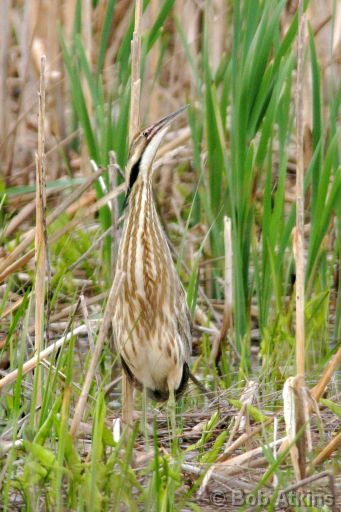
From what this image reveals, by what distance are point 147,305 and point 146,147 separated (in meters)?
0.50

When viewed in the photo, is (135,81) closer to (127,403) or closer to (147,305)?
(147,305)

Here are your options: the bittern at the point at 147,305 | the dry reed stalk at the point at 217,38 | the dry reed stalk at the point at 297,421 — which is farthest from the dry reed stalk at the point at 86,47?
the dry reed stalk at the point at 297,421

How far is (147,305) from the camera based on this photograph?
3.15m

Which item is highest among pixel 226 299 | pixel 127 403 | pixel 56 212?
pixel 56 212

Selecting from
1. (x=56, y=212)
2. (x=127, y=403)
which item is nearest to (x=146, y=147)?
(x=56, y=212)

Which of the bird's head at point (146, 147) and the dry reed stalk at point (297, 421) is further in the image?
the bird's head at point (146, 147)

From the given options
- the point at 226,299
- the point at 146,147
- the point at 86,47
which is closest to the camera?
the point at 146,147

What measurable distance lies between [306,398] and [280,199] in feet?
3.88

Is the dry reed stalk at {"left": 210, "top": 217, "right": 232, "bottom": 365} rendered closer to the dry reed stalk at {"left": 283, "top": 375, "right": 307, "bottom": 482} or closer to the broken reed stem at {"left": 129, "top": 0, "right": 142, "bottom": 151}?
the broken reed stem at {"left": 129, "top": 0, "right": 142, "bottom": 151}

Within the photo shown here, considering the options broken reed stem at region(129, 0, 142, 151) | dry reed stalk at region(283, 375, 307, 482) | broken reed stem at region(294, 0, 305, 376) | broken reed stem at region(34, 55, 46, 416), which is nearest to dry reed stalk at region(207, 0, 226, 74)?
broken reed stem at region(129, 0, 142, 151)

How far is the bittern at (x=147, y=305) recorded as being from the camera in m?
3.04

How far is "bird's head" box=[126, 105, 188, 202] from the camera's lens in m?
2.87

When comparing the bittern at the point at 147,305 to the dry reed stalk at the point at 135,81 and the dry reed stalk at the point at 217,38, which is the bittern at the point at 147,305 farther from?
the dry reed stalk at the point at 217,38

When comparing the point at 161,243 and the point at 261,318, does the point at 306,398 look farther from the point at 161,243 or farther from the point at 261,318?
the point at 261,318
